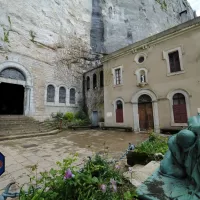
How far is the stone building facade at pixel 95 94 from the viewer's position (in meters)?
15.0

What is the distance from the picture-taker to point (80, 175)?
1.82m

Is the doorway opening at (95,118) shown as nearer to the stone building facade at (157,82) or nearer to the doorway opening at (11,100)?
the stone building facade at (157,82)

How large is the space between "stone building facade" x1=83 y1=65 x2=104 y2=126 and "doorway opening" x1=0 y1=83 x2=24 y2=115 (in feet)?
28.2

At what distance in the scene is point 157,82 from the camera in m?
10.1

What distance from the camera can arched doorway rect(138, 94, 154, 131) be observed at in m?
10.4

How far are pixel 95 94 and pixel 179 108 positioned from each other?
928 cm

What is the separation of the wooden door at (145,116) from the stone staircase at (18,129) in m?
→ 7.26

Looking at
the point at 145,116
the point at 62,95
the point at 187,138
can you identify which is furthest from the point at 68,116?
the point at 187,138

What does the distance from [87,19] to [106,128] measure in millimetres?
18616

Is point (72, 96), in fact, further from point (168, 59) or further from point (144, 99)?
point (168, 59)

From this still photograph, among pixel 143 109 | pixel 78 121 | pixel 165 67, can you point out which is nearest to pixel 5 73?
pixel 78 121

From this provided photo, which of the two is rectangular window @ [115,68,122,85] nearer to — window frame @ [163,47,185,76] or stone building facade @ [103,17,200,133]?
stone building facade @ [103,17,200,133]

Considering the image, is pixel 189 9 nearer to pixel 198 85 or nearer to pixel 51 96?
pixel 198 85

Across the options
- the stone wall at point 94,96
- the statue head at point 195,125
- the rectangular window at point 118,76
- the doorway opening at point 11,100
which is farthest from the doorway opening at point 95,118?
the statue head at point 195,125
